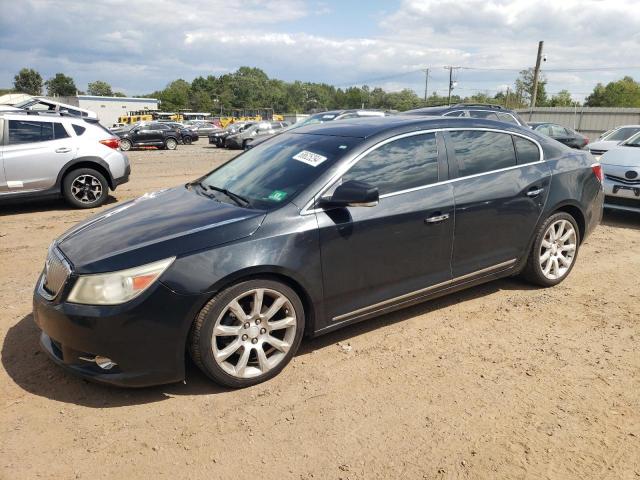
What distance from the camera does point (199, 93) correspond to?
379 feet

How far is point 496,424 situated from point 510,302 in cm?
189

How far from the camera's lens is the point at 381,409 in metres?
2.95

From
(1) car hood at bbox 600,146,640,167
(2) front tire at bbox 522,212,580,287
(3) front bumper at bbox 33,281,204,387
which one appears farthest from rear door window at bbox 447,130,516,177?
(1) car hood at bbox 600,146,640,167

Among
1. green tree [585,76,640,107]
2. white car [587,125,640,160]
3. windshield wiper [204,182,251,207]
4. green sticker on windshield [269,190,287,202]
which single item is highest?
green tree [585,76,640,107]

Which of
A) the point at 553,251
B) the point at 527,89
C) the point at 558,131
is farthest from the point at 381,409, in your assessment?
the point at 527,89

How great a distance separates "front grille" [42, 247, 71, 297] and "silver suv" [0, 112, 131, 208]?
210 inches

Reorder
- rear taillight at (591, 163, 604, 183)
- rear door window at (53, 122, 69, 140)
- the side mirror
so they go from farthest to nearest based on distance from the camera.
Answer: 1. rear door window at (53, 122, 69, 140)
2. rear taillight at (591, 163, 604, 183)
3. the side mirror

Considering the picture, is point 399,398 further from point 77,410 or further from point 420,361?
point 77,410

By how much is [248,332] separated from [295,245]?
62cm

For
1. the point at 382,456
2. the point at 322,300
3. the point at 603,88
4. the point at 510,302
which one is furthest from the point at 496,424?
the point at 603,88

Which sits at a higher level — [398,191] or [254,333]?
[398,191]

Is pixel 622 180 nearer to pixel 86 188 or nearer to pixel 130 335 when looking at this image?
pixel 130 335

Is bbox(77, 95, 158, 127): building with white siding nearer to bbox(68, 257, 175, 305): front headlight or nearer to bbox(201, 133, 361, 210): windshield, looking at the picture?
bbox(201, 133, 361, 210): windshield

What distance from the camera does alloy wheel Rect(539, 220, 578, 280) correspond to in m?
4.64
